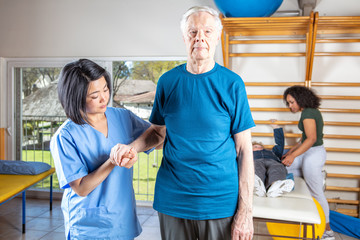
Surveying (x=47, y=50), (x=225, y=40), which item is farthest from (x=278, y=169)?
(x=47, y=50)

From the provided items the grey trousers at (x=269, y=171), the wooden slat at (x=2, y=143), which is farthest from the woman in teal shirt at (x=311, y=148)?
the wooden slat at (x=2, y=143)

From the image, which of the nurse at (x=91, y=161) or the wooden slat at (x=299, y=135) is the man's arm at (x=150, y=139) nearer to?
the nurse at (x=91, y=161)

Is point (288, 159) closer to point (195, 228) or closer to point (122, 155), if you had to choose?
point (195, 228)

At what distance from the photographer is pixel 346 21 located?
3135 millimetres

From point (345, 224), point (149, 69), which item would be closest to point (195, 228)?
point (345, 224)

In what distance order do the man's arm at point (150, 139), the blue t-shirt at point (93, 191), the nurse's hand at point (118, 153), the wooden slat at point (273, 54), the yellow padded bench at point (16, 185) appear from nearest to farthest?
the nurse's hand at point (118, 153), the blue t-shirt at point (93, 191), the man's arm at point (150, 139), the yellow padded bench at point (16, 185), the wooden slat at point (273, 54)

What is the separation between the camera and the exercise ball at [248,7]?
3064 millimetres

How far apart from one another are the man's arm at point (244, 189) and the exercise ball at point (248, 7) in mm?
2199

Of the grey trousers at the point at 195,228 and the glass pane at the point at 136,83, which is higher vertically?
the glass pane at the point at 136,83

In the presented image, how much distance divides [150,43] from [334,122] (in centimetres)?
218

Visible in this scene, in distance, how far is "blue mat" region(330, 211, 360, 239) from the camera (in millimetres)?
3061

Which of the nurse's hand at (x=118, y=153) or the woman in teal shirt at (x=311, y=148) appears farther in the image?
the woman in teal shirt at (x=311, y=148)

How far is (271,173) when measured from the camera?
2.62 metres

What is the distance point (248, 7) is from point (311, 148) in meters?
1.44
